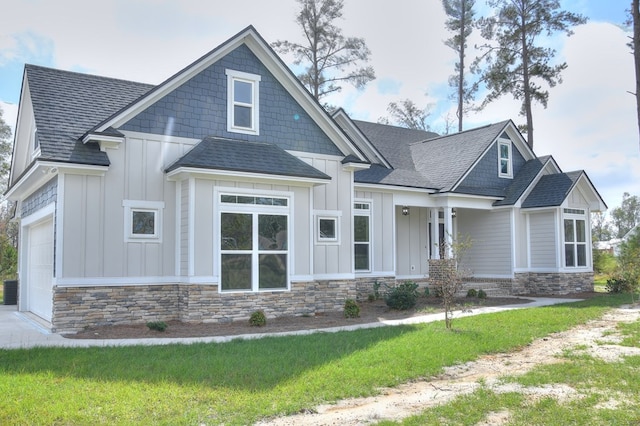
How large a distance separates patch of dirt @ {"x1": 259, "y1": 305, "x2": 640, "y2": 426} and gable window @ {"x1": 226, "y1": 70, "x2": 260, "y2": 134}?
26.9 feet

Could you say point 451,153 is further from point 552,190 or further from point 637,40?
point 637,40

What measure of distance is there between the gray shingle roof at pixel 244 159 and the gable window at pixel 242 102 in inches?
17.8

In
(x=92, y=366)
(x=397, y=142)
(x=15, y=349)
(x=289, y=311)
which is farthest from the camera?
(x=397, y=142)

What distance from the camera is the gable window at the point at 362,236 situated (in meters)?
17.4

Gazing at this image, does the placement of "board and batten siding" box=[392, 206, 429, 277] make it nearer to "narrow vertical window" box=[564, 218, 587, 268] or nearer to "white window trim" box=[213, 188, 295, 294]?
"narrow vertical window" box=[564, 218, 587, 268]

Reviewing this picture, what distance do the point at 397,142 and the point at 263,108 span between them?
9.98m

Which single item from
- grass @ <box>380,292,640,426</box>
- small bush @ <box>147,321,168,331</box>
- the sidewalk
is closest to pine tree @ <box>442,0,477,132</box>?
the sidewalk

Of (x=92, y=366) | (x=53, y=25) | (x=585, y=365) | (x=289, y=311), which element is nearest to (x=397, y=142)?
(x=289, y=311)

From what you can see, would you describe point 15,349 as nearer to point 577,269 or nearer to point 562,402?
point 562,402

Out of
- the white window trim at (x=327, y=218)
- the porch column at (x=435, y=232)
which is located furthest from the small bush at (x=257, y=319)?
the porch column at (x=435, y=232)

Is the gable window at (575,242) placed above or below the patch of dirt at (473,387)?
above

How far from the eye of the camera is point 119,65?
1802 cm

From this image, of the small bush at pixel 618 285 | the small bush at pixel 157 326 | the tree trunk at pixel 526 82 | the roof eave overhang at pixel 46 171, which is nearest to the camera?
the small bush at pixel 157 326

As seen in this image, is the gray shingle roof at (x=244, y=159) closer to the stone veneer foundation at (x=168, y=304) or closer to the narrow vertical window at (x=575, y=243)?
the stone veneer foundation at (x=168, y=304)
